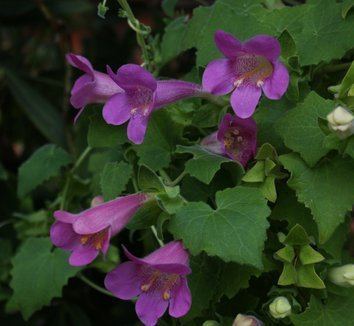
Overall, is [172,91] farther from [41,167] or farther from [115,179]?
[41,167]

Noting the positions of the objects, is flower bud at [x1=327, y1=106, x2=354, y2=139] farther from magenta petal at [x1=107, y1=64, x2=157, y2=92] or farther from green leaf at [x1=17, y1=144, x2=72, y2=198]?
green leaf at [x1=17, y1=144, x2=72, y2=198]

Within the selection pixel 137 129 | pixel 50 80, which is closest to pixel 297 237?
pixel 137 129

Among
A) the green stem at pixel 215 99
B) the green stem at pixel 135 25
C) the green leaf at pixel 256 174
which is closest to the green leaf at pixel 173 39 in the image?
the green stem at pixel 135 25

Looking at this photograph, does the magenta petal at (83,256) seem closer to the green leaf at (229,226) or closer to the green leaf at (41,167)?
the green leaf at (229,226)

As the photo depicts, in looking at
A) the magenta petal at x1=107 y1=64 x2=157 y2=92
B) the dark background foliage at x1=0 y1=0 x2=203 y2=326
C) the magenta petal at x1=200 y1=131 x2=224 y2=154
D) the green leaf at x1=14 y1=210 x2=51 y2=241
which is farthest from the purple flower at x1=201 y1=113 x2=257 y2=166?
the dark background foliage at x1=0 y1=0 x2=203 y2=326

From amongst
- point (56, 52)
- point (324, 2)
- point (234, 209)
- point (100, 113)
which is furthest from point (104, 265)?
point (56, 52)

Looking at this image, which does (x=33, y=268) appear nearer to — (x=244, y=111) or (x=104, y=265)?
(x=104, y=265)
